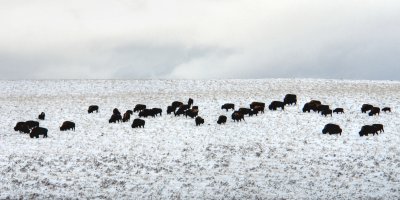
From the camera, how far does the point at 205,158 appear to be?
25.0 m

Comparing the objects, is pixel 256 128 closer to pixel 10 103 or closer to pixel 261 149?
pixel 261 149

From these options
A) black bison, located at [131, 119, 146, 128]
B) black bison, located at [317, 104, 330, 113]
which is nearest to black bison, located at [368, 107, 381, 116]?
black bison, located at [317, 104, 330, 113]

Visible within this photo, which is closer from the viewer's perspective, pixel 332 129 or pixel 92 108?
pixel 332 129

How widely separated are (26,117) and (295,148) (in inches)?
807

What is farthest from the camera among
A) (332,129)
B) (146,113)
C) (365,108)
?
(365,108)

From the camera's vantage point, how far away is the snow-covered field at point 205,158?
21.5m

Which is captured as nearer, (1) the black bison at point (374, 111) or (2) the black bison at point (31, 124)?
(2) the black bison at point (31, 124)

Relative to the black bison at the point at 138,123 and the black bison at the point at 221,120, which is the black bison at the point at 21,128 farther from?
the black bison at the point at 221,120

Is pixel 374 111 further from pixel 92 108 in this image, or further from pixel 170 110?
pixel 92 108

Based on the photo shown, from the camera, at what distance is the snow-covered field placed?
21.5 m

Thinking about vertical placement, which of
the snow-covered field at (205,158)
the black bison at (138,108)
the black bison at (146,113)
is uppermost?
the black bison at (138,108)

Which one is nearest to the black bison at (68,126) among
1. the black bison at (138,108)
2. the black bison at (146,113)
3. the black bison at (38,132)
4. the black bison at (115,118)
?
the black bison at (38,132)

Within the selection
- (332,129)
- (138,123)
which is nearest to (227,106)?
(138,123)

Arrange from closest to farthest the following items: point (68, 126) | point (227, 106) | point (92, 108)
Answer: point (68, 126), point (227, 106), point (92, 108)
